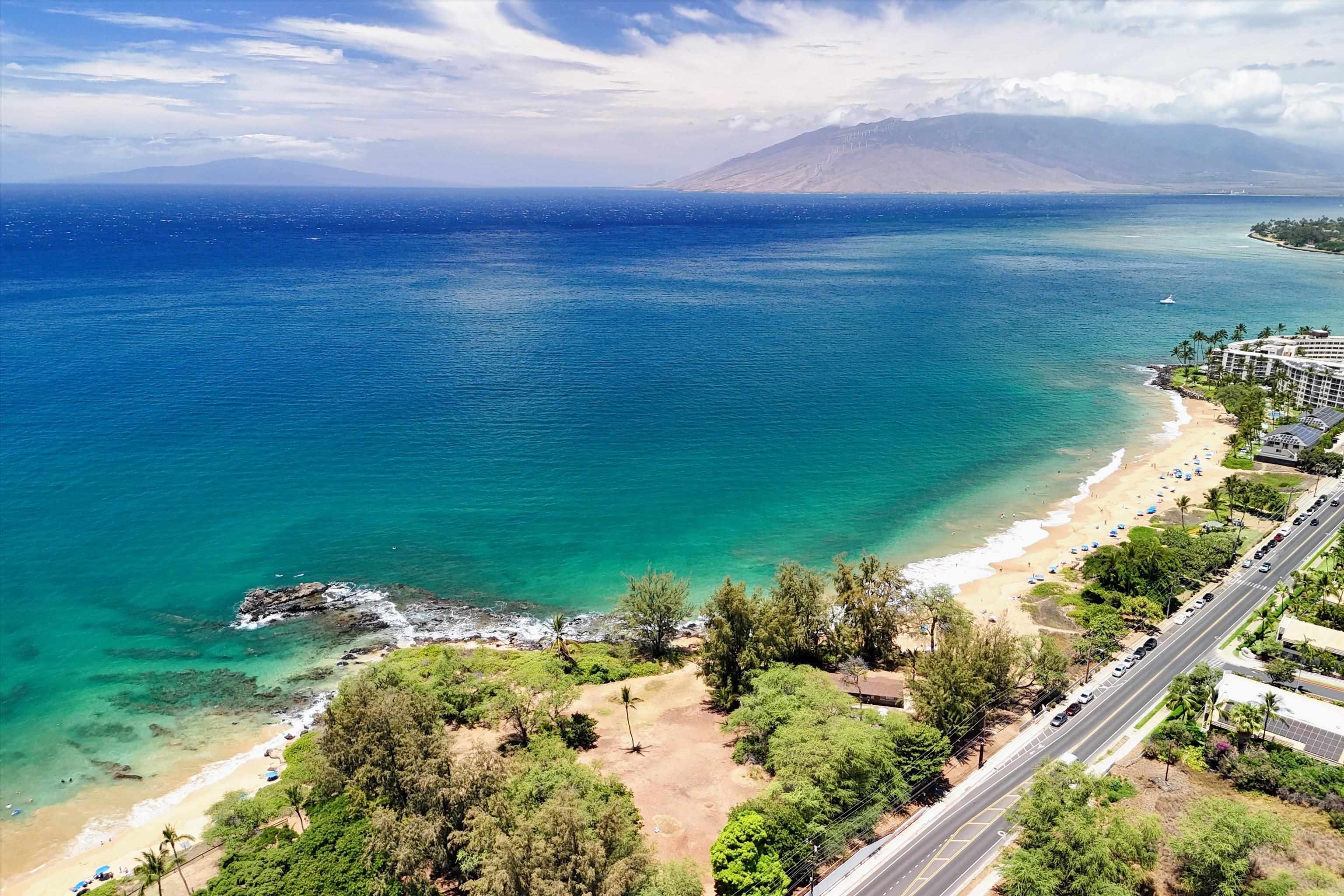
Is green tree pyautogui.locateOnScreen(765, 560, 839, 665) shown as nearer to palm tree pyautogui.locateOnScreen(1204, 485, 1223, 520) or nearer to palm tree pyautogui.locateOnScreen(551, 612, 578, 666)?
palm tree pyautogui.locateOnScreen(551, 612, 578, 666)

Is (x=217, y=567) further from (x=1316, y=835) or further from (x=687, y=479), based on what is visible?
(x=1316, y=835)

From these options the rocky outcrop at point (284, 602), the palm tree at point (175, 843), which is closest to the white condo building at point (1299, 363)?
the rocky outcrop at point (284, 602)

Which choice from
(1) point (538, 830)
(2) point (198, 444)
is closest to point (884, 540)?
(1) point (538, 830)

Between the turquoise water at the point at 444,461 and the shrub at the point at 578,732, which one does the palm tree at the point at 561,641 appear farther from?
the shrub at the point at 578,732

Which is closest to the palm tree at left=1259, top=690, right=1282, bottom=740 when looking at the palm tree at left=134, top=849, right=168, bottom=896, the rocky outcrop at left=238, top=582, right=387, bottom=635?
the palm tree at left=134, top=849, right=168, bottom=896

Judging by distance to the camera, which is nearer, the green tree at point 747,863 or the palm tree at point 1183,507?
the green tree at point 747,863

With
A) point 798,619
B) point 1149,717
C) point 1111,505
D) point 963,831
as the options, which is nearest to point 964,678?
point 963,831
